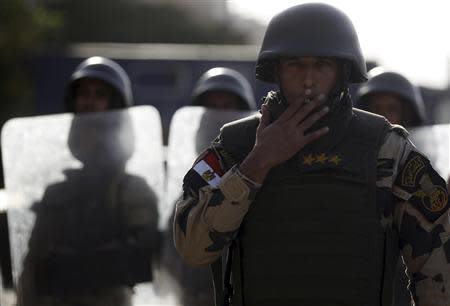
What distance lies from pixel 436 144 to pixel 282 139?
209cm

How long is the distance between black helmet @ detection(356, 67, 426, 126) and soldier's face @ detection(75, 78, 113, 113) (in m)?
1.32

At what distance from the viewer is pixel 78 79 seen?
6.01m

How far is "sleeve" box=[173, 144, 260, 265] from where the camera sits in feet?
10.2

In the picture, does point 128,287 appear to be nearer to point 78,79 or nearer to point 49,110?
point 78,79

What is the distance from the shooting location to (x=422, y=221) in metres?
3.19

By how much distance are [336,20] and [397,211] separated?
0.65m

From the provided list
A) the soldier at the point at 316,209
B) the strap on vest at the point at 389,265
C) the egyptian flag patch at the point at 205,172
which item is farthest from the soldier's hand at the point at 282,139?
the strap on vest at the point at 389,265

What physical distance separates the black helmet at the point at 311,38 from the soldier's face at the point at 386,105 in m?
2.18

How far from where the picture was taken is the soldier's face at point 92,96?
5.70 meters

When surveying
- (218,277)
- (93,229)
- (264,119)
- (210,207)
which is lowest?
(93,229)

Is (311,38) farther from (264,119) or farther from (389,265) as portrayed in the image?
(389,265)

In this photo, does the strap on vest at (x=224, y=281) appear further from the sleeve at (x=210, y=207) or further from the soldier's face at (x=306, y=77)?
the soldier's face at (x=306, y=77)

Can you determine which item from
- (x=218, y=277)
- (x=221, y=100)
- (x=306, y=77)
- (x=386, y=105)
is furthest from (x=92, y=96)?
(x=306, y=77)

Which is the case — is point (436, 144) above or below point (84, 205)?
above
